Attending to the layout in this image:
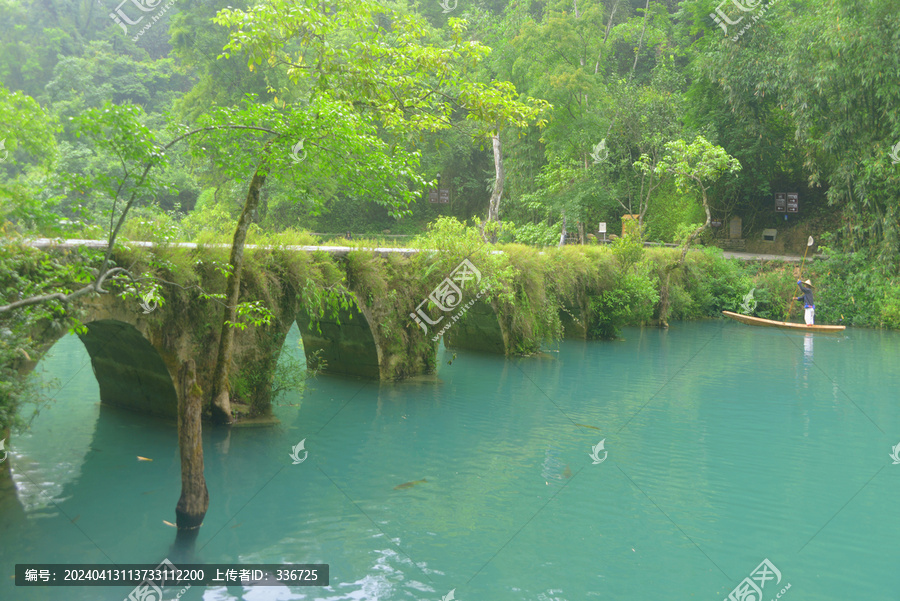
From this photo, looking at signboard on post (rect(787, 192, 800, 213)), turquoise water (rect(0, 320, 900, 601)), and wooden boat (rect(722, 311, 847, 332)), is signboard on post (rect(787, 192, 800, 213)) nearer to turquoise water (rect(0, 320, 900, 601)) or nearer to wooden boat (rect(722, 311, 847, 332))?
wooden boat (rect(722, 311, 847, 332))

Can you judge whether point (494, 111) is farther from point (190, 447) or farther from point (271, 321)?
point (190, 447)

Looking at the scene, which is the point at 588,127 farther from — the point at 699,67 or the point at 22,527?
the point at 22,527

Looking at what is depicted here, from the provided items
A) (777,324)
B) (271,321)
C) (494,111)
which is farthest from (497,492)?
(777,324)

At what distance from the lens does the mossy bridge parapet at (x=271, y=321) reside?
8.26 m

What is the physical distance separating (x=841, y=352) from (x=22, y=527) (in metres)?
18.7

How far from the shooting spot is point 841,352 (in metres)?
18.5

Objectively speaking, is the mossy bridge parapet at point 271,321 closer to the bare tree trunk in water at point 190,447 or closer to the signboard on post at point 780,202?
the bare tree trunk in water at point 190,447

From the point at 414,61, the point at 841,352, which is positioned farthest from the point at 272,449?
the point at 841,352

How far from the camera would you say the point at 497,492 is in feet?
25.7

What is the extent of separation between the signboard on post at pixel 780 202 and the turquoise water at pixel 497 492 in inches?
797

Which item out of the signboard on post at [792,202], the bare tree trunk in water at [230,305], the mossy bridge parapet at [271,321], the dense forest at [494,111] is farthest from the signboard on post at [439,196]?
the bare tree trunk in water at [230,305]

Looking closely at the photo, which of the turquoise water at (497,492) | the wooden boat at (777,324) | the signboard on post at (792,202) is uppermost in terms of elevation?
the signboard on post at (792,202)

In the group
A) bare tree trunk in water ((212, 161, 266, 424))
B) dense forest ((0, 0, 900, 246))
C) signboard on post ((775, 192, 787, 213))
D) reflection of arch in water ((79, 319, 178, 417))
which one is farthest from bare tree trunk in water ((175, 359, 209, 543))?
signboard on post ((775, 192, 787, 213))

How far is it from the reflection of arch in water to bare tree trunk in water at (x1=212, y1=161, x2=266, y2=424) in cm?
71
